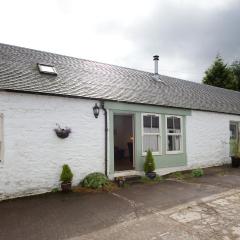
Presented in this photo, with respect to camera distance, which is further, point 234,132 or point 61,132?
point 234,132

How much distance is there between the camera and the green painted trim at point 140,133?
11000 millimetres

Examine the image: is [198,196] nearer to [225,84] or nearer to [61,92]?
[61,92]

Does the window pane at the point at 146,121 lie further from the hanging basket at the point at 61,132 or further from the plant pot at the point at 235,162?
the plant pot at the point at 235,162

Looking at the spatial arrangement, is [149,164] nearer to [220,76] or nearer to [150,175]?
[150,175]

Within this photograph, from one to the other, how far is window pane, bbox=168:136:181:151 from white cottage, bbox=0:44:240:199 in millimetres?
47

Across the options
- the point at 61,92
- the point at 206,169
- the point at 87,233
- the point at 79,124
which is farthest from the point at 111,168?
the point at 206,169

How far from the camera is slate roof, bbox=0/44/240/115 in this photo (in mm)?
9789

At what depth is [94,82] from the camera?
12.0 m

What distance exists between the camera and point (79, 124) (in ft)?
33.2

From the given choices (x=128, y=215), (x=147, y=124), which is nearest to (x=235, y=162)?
(x=147, y=124)

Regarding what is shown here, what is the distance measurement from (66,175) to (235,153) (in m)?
10.9

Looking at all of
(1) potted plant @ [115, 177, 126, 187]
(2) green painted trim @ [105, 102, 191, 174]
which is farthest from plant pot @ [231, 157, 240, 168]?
(1) potted plant @ [115, 177, 126, 187]

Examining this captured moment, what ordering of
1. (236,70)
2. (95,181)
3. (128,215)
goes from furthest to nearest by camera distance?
(236,70) < (95,181) < (128,215)

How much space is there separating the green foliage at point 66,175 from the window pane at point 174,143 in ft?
18.2
